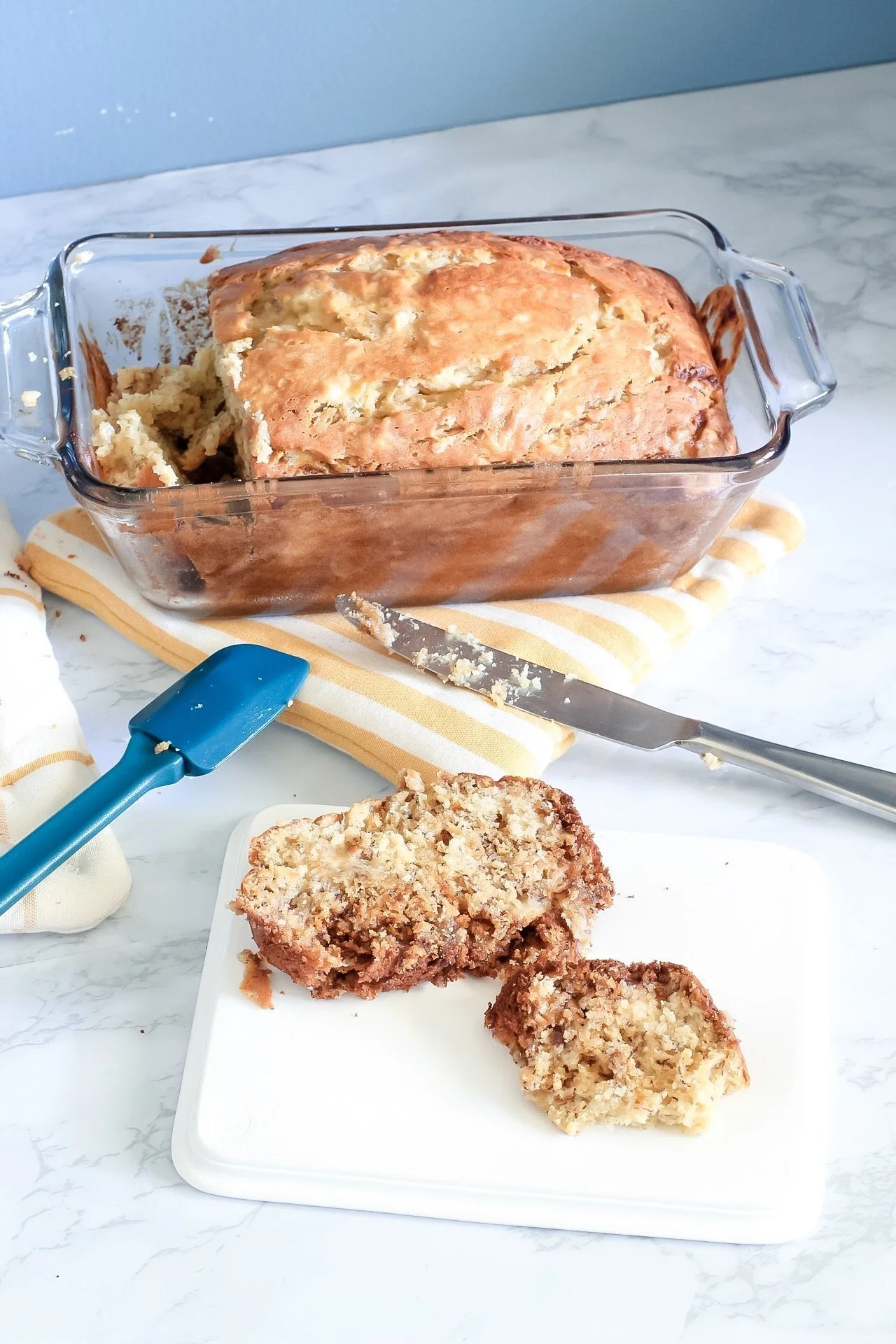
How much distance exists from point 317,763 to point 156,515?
43cm

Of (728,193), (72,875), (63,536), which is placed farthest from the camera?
(728,193)

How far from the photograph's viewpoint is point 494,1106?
153 cm

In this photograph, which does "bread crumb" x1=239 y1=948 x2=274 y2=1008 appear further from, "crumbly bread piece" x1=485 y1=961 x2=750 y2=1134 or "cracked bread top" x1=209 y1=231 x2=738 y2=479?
"cracked bread top" x1=209 y1=231 x2=738 y2=479

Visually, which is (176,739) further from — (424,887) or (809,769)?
(809,769)

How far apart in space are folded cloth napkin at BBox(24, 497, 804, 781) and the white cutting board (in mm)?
314

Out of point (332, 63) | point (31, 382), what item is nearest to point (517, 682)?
point (31, 382)

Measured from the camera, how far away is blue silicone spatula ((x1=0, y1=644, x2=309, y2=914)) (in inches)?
64.4

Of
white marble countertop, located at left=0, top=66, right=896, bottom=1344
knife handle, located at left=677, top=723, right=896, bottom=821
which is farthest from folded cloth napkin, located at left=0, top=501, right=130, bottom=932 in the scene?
knife handle, located at left=677, top=723, right=896, bottom=821

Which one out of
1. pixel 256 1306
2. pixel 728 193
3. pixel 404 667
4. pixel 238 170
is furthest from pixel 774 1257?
pixel 238 170

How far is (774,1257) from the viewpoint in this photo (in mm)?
1451

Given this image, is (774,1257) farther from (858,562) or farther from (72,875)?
(858,562)

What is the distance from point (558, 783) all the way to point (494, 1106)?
0.53 meters

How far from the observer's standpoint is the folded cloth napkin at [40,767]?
1708 millimetres

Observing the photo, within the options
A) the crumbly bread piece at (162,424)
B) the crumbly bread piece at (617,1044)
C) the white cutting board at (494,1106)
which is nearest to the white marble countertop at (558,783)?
the white cutting board at (494,1106)
